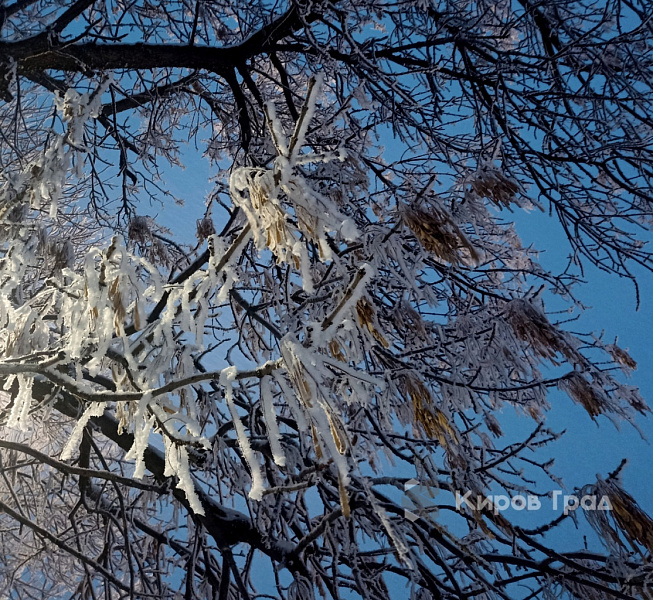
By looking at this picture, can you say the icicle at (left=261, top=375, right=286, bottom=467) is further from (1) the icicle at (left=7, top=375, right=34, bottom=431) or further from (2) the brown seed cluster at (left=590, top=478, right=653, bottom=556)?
(2) the brown seed cluster at (left=590, top=478, right=653, bottom=556)

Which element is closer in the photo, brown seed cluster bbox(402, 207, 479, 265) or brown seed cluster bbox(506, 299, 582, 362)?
brown seed cluster bbox(402, 207, 479, 265)

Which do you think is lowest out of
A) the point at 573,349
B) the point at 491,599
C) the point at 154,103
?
the point at 491,599

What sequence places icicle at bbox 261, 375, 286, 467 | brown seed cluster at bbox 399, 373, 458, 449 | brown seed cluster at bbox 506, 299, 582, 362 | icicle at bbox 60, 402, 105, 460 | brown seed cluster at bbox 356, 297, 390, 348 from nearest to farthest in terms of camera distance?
1. icicle at bbox 261, 375, 286, 467
2. icicle at bbox 60, 402, 105, 460
3. brown seed cluster at bbox 356, 297, 390, 348
4. brown seed cluster at bbox 399, 373, 458, 449
5. brown seed cluster at bbox 506, 299, 582, 362

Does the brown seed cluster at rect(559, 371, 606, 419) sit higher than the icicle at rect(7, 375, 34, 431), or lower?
higher

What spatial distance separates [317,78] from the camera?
69cm

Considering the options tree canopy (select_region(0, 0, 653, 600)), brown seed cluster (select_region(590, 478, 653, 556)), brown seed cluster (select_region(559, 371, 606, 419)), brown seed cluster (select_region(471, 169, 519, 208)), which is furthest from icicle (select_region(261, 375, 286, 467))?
brown seed cluster (select_region(559, 371, 606, 419))

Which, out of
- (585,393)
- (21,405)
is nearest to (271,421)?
(21,405)

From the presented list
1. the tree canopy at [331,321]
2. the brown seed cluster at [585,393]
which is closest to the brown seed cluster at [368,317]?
the tree canopy at [331,321]

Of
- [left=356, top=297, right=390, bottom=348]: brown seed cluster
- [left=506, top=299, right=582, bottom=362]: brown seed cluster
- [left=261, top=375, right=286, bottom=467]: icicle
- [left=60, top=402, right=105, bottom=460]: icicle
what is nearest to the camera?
[left=261, top=375, right=286, bottom=467]: icicle

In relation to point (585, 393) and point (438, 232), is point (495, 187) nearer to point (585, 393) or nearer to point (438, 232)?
point (438, 232)

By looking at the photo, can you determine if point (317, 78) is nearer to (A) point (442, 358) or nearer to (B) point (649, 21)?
(B) point (649, 21)

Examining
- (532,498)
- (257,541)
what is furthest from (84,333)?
(532,498)

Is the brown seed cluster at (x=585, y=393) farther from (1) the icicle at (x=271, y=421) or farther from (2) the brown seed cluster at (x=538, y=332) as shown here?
(1) the icicle at (x=271, y=421)

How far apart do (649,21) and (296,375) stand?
2.22 m
